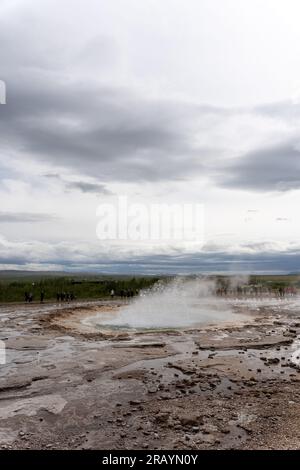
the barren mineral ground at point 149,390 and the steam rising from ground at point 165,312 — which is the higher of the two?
the barren mineral ground at point 149,390

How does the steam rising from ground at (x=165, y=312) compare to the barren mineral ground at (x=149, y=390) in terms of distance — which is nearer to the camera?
the barren mineral ground at (x=149, y=390)

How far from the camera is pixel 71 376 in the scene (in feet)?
48.6

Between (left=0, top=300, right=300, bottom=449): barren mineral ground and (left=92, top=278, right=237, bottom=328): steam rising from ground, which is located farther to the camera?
(left=92, top=278, right=237, bottom=328): steam rising from ground

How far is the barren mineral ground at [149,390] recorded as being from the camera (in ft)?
31.8

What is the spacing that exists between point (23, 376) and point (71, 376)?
1.65 m

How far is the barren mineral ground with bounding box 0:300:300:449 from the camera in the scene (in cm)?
970

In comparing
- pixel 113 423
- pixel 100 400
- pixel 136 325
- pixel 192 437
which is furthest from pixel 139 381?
pixel 136 325

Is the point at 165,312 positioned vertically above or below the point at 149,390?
below

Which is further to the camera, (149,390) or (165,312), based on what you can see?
(165,312)

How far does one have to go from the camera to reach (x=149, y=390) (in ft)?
43.4

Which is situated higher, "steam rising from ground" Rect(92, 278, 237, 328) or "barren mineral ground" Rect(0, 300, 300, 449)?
"barren mineral ground" Rect(0, 300, 300, 449)
